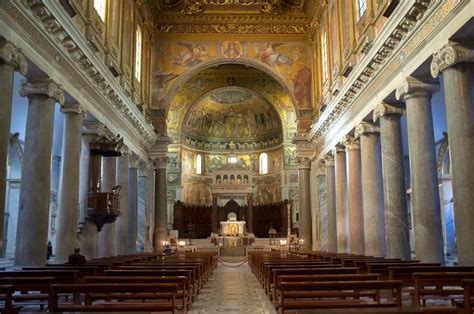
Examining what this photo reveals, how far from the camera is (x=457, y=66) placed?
34.2 ft

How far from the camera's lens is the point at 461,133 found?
10133mm

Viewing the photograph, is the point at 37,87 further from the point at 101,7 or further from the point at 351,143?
the point at 351,143

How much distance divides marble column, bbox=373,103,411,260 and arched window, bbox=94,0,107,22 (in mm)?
10980

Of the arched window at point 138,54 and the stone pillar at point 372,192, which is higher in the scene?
the arched window at point 138,54

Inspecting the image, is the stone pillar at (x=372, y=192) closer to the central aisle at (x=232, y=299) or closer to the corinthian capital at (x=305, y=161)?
the central aisle at (x=232, y=299)

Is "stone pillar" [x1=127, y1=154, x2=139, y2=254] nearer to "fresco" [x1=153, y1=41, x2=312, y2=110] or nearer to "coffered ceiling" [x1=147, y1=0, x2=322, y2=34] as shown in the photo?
"fresco" [x1=153, y1=41, x2=312, y2=110]

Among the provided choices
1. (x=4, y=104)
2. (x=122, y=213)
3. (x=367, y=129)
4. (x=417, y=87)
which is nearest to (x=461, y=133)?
(x=417, y=87)

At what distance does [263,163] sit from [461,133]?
112 feet

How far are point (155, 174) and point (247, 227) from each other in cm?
1367

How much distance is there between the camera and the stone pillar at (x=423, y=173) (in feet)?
40.1

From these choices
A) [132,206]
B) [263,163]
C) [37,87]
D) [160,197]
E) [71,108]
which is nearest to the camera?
[37,87]

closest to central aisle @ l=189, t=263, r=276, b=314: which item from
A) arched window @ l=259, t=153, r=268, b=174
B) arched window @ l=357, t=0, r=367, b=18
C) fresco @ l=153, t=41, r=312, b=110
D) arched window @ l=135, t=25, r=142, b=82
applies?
arched window @ l=357, t=0, r=367, b=18

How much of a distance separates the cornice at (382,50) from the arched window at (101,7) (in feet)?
32.3

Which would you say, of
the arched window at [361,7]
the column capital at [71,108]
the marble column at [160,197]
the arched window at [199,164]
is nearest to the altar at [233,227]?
the arched window at [199,164]
